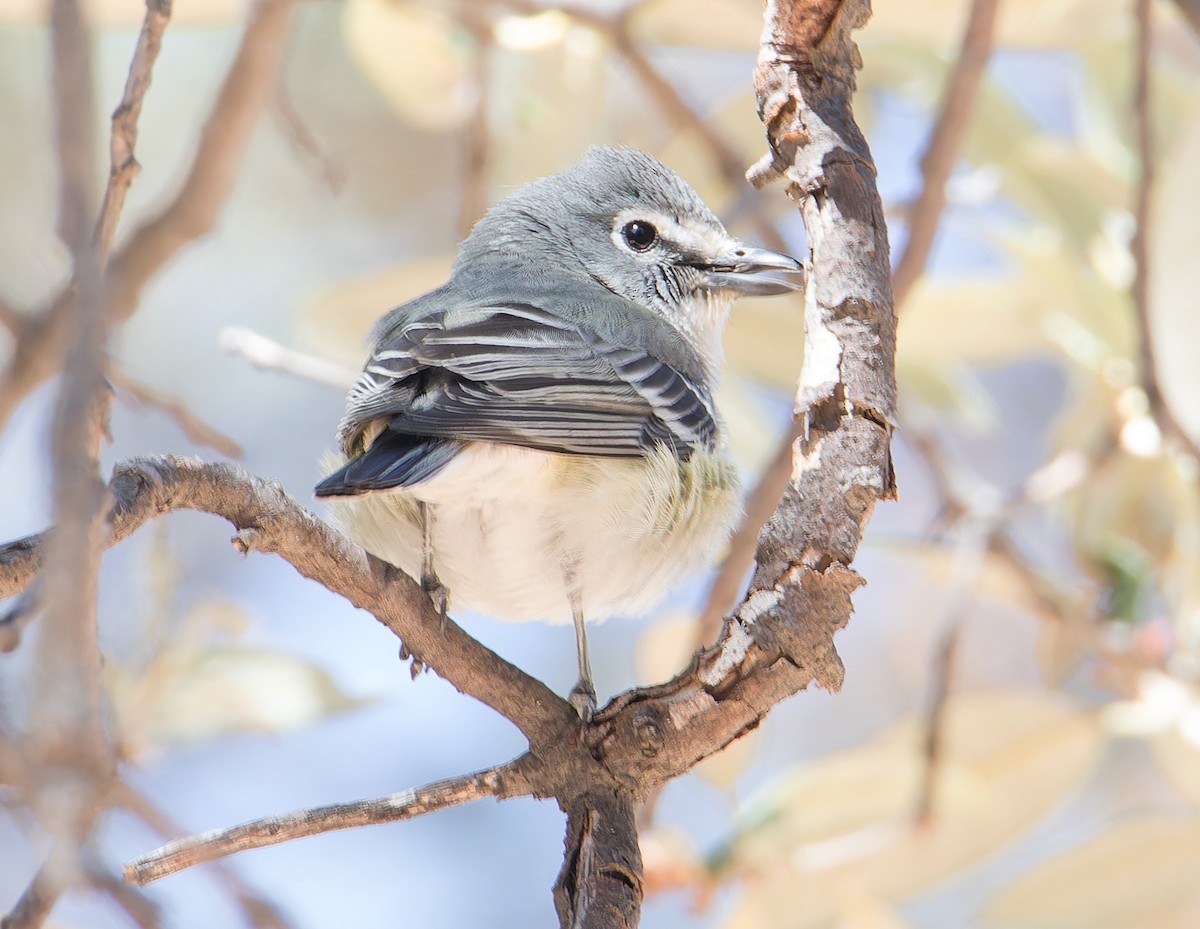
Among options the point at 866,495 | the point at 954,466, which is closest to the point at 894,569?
the point at 954,466

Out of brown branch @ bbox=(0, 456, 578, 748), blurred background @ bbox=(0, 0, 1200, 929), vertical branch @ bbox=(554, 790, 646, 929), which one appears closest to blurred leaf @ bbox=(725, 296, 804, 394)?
blurred background @ bbox=(0, 0, 1200, 929)

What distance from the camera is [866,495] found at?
130 cm

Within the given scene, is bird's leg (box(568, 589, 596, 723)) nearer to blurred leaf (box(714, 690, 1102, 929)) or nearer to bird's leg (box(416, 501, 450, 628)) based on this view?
bird's leg (box(416, 501, 450, 628))

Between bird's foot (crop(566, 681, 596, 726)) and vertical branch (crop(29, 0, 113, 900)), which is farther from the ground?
bird's foot (crop(566, 681, 596, 726))

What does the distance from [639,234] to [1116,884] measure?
1.53 meters

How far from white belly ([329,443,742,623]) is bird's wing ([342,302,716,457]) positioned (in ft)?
0.23

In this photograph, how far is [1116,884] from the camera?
8.04 ft

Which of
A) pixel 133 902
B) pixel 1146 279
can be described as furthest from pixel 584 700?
pixel 1146 279

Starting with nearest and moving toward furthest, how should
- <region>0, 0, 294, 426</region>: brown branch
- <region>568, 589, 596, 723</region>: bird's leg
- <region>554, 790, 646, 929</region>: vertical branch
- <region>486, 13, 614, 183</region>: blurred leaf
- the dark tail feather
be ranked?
<region>554, 790, 646, 929</region>: vertical branch → the dark tail feather → <region>568, 589, 596, 723</region>: bird's leg → <region>0, 0, 294, 426</region>: brown branch → <region>486, 13, 614, 183</region>: blurred leaf

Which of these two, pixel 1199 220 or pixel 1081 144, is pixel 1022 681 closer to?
pixel 1081 144

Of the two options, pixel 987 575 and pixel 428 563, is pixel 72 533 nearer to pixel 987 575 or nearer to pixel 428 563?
pixel 428 563

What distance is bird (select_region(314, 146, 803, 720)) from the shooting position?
1.68m

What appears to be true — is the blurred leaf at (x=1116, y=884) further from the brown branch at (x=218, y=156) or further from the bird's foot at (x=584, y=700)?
the brown branch at (x=218, y=156)

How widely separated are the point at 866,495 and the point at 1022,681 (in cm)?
472
